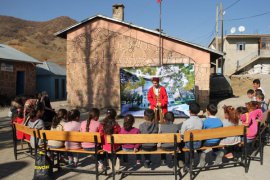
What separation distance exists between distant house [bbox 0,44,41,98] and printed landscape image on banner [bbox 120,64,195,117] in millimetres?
10479

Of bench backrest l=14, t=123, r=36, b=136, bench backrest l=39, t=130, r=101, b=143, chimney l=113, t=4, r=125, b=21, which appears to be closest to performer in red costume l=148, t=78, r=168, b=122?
bench backrest l=39, t=130, r=101, b=143

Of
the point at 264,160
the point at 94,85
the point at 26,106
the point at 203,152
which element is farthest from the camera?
the point at 94,85

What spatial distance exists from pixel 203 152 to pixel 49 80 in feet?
69.7

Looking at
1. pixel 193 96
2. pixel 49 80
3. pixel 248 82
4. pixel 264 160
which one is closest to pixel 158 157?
pixel 264 160

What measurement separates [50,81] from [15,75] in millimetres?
4483

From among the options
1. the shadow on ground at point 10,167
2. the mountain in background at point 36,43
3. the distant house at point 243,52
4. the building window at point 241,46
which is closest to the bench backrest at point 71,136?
the shadow on ground at point 10,167

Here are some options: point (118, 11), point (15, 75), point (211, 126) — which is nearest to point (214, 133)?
point (211, 126)

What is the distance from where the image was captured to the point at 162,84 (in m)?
12.1

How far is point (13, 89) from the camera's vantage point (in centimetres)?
1981

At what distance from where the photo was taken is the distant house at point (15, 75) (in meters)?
18.9

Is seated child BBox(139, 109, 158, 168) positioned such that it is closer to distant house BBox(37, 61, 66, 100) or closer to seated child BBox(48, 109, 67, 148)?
seated child BBox(48, 109, 67, 148)

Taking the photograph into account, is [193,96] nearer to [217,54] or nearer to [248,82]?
[217,54]

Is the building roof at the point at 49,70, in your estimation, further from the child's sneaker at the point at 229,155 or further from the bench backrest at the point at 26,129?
the child's sneaker at the point at 229,155

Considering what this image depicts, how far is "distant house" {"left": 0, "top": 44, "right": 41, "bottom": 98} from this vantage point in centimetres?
1886
